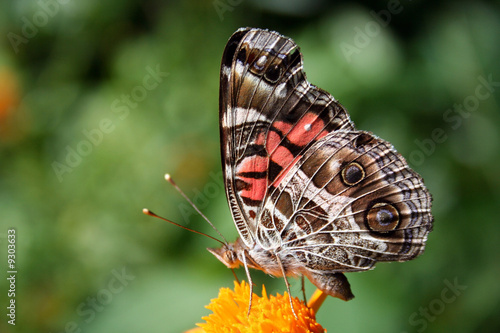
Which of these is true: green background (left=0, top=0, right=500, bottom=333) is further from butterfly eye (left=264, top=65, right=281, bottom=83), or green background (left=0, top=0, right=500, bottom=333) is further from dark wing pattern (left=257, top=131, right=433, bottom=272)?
butterfly eye (left=264, top=65, right=281, bottom=83)

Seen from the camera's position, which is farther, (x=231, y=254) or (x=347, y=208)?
(x=231, y=254)

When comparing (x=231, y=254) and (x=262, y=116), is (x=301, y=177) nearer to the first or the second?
(x=262, y=116)

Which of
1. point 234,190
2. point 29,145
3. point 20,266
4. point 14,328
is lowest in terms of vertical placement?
point 14,328

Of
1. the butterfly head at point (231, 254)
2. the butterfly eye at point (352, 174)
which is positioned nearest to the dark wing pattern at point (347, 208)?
the butterfly eye at point (352, 174)

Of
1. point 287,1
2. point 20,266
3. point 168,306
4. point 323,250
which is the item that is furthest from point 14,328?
point 287,1

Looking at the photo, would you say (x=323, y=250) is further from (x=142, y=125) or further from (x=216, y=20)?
(x=216, y=20)

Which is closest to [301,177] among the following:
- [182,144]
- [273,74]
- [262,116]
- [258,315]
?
[262,116]
